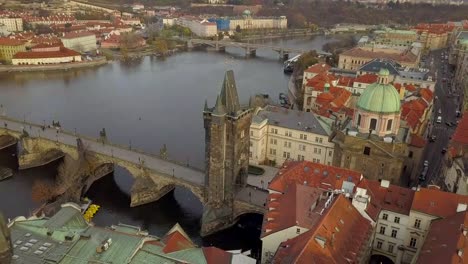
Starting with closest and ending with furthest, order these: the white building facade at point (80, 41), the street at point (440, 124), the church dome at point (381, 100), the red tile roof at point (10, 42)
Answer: the church dome at point (381, 100) → the street at point (440, 124) → the red tile roof at point (10, 42) → the white building facade at point (80, 41)

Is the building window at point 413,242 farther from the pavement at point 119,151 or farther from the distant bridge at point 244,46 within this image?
the distant bridge at point 244,46

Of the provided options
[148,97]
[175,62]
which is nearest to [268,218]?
[148,97]

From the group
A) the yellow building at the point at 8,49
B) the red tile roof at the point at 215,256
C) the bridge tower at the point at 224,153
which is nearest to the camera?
the red tile roof at the point at 215,256

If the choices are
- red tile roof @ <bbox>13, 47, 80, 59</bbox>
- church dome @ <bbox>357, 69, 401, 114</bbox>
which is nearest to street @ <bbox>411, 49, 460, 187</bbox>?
church dome @ <bbox>357, 69, 401, 114</bbox>

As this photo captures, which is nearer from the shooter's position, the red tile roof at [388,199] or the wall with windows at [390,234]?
the red tile roof at [388,199]

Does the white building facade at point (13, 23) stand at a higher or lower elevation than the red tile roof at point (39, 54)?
higher

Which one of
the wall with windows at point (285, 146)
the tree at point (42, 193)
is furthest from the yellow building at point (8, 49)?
the wall with windows at point (285, 146)

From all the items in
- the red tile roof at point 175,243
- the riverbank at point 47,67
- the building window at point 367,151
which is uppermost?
the building window at point 367,151

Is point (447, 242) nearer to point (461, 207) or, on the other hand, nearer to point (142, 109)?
point (461, 207)
